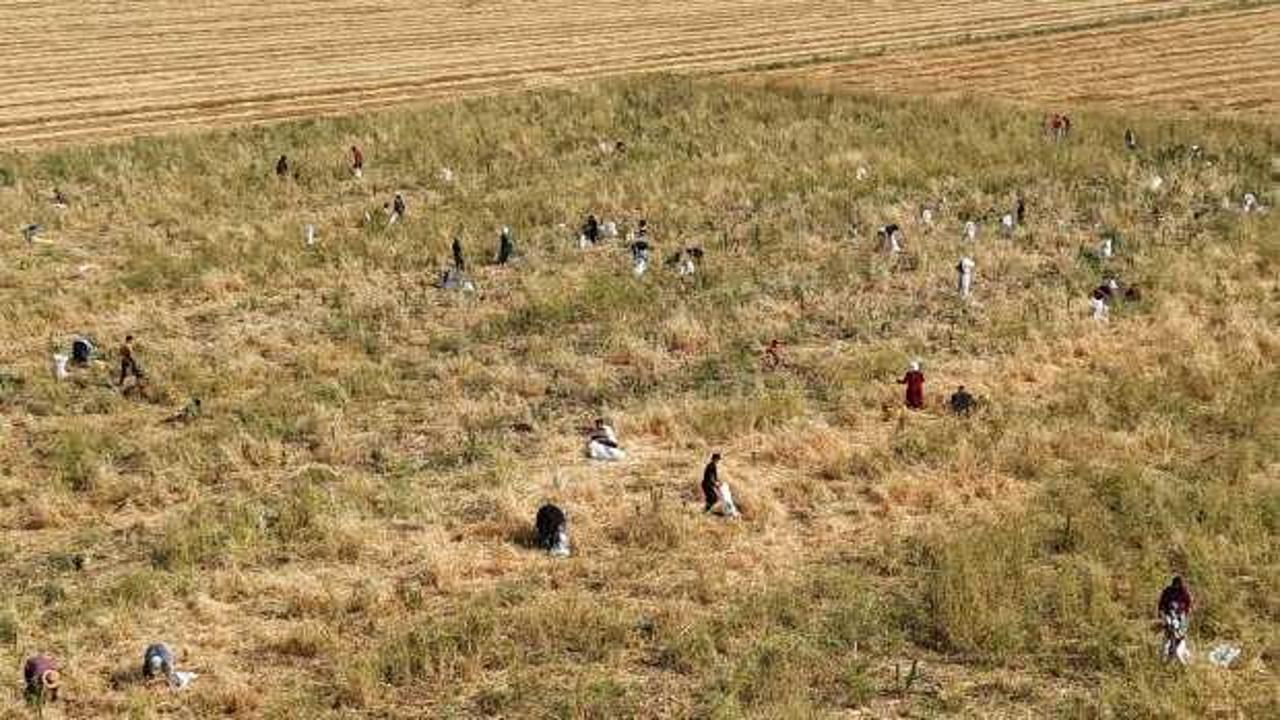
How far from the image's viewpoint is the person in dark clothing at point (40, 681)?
1388 centimetres

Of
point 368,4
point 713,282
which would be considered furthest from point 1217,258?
point 368,4

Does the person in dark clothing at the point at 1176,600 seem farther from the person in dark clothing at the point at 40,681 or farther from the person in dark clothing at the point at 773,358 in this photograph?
the person in dark clothing at the point at 40,681

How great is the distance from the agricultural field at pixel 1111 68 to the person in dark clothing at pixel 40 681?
3554 centimetres

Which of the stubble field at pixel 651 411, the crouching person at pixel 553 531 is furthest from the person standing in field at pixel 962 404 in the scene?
the crouching person at pixel 553 531

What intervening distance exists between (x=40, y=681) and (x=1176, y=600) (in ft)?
37.3

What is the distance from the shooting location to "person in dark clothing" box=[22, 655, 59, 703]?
45.5 ft

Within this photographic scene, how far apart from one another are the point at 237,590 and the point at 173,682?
2145mm

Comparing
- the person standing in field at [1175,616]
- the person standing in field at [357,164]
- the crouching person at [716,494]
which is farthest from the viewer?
the person standing in field at [357,164]

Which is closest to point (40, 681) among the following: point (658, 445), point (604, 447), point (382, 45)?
point (604, 447)

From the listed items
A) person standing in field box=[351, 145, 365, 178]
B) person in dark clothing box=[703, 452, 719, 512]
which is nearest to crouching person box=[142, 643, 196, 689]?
person in dark clothing box=[703, 452, 719, 512]

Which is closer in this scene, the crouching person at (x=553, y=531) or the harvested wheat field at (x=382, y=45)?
the crouching person at (x=553, y=531)

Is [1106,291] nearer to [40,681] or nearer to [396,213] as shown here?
[396,213]

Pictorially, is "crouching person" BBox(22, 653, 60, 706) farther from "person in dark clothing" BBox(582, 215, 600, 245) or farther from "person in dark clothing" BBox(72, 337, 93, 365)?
"person in dark clothing" BBox(582, 215, 600, 245)

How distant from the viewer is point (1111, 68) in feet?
157
